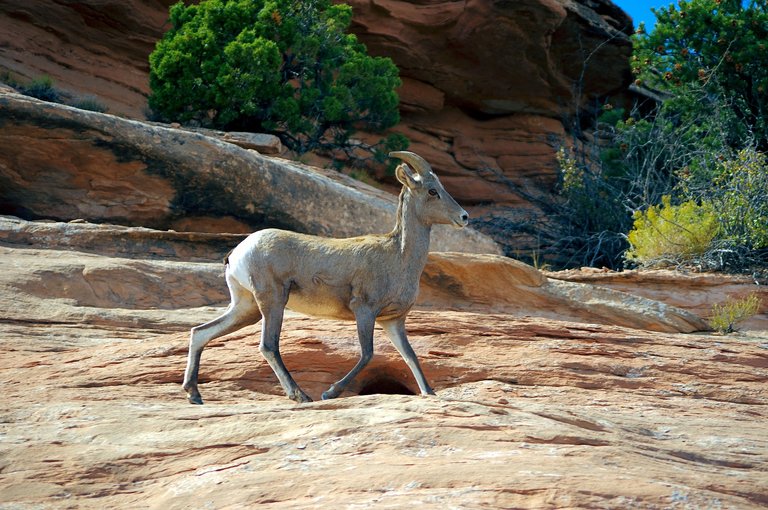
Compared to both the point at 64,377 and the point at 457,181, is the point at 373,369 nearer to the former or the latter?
the point at 64,377

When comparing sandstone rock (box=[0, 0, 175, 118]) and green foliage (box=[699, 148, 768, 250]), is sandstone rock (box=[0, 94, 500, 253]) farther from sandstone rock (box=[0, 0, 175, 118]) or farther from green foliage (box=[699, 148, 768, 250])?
sandstone rock (box=[0, 0, 175, 118])

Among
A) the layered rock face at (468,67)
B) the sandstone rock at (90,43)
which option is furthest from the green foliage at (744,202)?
the sandstone rock at (90,43)

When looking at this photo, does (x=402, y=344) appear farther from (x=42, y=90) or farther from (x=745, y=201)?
(x=42, y=90)

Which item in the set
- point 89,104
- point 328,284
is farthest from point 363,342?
point 89,104

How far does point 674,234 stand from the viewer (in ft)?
49.6

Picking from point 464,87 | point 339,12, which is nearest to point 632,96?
A: point 464,87

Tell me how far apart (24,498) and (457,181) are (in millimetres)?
19641

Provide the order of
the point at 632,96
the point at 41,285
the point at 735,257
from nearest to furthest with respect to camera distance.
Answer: the point at 41,285 → the point at 735,257 → the point at 632,96

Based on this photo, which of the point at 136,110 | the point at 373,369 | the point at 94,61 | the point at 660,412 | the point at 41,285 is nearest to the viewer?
the point at 660,412

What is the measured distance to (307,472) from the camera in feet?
19.7

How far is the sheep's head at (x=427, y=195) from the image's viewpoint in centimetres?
836

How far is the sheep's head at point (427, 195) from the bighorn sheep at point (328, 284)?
11 millimetres

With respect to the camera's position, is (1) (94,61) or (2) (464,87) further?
(2) (464,87)

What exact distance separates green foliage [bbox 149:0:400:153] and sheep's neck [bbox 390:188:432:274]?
40.8 feet
